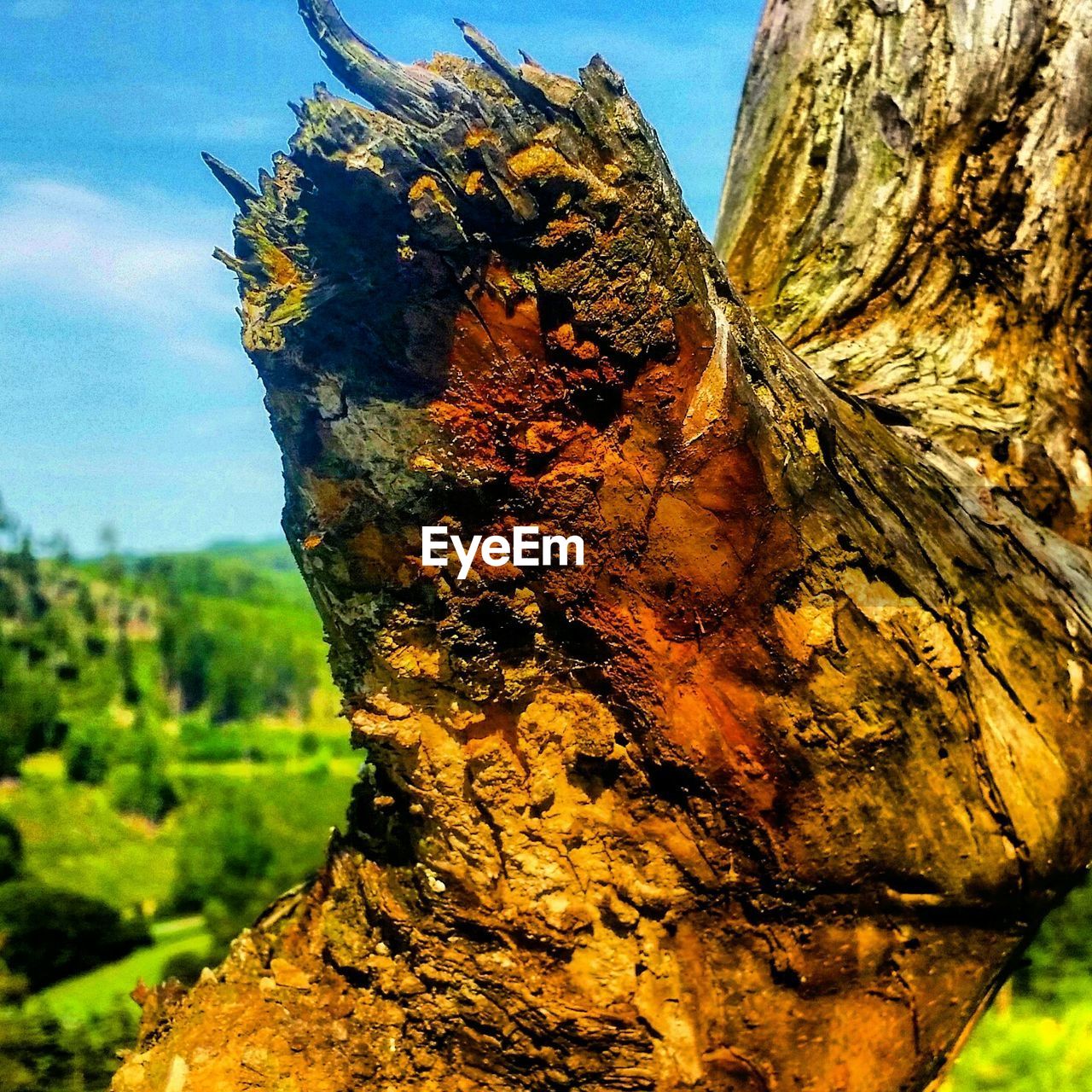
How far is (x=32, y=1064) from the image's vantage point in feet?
45.1

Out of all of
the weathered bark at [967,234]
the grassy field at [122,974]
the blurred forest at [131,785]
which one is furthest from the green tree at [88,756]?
the weathered bark at [967,234]

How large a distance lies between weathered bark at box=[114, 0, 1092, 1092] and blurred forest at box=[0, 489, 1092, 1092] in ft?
2.54

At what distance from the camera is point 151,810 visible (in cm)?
6306

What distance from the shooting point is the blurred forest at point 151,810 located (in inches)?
579

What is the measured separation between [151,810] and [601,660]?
6785cm

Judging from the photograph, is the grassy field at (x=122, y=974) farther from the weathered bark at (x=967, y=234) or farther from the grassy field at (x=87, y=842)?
the weathered bark at (x=967, y=234)

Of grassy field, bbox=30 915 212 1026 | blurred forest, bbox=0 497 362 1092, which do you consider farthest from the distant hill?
grassy field, bbox=30 915 212 1026

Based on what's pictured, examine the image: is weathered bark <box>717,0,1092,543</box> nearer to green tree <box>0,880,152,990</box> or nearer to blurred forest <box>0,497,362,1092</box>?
blurred forest <box>0,497,362,1092</box>

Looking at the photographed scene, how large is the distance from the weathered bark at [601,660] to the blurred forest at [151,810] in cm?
78

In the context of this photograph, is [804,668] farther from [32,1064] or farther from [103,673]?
[103,673]

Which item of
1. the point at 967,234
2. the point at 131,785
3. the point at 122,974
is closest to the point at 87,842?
the point at 131,785

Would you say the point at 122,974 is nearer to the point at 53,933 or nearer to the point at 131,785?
the point at 53,933

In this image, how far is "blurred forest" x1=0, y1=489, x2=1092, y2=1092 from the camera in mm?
14695

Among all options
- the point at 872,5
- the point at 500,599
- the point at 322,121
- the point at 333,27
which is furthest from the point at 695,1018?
the point at 872,5
